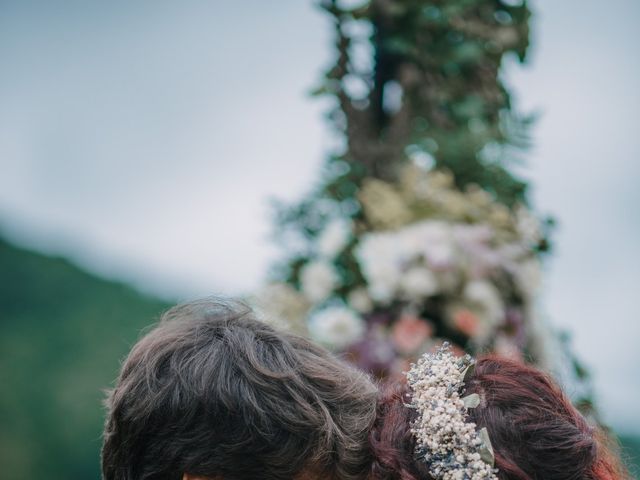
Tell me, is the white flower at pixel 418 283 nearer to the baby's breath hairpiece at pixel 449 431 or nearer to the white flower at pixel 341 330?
the white flower at pixel 341 330

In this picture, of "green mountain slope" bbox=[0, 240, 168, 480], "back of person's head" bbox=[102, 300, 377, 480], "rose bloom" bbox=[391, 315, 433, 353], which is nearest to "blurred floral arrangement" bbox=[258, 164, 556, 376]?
"rose bloom" bbox=[391, 315, 433, 353]

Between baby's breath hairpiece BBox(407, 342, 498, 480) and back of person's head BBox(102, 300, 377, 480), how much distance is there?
0.64 ft

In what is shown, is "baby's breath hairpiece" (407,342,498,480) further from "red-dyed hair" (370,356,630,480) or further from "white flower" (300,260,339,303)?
"white flower" (300,260,339,303)

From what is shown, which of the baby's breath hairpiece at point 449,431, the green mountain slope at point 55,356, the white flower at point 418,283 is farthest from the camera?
the green mountain slope at point 55,356

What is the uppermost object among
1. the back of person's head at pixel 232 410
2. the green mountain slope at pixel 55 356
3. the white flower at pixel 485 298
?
the back of person's head at pixel 232 410

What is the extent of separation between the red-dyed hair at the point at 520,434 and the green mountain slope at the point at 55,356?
3258mm

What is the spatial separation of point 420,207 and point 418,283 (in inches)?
19.2

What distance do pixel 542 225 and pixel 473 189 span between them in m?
0.43

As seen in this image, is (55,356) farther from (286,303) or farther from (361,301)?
(361,301)

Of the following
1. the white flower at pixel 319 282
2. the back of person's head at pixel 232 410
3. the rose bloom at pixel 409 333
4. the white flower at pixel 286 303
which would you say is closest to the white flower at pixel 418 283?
the rose bloom at pixel 409 333

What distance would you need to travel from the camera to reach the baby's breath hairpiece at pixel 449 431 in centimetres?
179

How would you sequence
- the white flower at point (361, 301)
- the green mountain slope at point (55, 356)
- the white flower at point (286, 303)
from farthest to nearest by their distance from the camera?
the green mountain slope at point (55, 356) < the white flower at point (286, 303) < the white flower at point (361, 301)

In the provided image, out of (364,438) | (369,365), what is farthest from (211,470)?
(369,365)

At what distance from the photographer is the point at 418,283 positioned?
12.5 feet
